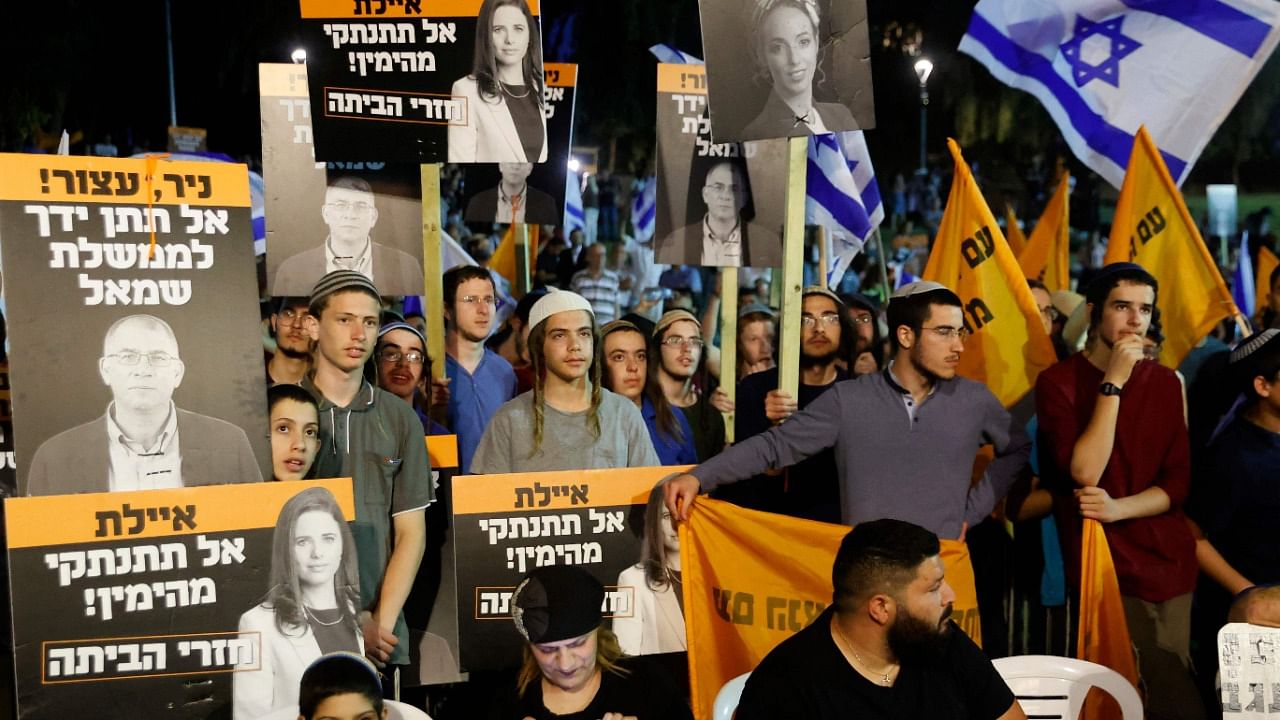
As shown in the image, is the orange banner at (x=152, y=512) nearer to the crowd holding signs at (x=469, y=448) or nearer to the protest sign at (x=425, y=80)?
the crowd holding signs at (x=469, y=448)

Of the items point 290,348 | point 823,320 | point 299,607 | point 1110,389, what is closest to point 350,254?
point 290,348

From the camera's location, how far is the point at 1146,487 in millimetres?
4836

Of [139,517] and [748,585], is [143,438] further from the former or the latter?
[748,585]

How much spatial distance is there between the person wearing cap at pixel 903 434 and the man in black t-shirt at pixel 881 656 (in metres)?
1.27

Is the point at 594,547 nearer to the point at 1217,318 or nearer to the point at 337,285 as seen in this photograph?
the point at 337,285

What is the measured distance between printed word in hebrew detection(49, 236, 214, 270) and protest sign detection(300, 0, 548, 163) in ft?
3.76

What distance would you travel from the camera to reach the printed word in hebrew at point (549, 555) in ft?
16.1

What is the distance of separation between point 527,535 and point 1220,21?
4.98 m

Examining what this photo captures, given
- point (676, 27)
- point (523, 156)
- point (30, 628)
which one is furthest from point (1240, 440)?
point (676, 27)

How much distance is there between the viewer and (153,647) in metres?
4.30

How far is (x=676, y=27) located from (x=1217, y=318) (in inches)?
542

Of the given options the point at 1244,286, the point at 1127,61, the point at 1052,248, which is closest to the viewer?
the point at 1127,61

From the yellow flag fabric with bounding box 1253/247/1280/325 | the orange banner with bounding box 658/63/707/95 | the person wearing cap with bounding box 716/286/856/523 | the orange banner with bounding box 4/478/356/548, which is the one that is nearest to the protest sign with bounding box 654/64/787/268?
the orange banner with bounding box 658/63/707/95

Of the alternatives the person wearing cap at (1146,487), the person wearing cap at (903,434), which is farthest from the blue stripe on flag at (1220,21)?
the person wearing cap at (903,434)
